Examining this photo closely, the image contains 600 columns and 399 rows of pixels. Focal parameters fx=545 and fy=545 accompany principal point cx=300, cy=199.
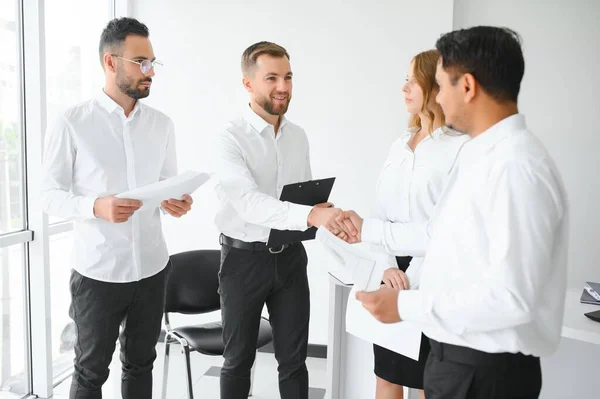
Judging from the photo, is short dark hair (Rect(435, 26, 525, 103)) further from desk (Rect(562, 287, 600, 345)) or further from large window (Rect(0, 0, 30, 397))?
large window (Rect(0, 0, 30, 397))

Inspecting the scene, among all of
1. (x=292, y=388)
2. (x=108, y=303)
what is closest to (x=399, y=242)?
(x=292, y=388)

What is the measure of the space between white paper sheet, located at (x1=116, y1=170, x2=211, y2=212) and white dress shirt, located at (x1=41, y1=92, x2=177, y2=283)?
206 mm

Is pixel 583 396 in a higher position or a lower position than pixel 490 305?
lower

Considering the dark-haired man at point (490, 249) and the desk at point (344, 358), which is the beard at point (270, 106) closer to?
the desk at point (344, 358)

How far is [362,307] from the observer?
1980 millimetres

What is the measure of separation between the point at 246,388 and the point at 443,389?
1228mm

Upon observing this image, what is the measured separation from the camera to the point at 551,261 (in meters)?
1.27

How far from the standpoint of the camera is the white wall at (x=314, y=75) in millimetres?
3742

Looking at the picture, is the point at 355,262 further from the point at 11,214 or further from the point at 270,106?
the point at 11,214

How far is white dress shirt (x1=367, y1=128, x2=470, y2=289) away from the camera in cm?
198

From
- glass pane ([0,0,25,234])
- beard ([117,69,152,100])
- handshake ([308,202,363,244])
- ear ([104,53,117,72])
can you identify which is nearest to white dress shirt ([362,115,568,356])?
handshake ([308,202,363,244])

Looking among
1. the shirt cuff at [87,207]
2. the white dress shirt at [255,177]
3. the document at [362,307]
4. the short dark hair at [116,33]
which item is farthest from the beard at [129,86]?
the document at [362,307]

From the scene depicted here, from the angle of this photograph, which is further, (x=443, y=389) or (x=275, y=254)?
(x=275, y=254)

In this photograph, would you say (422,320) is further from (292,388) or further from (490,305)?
(292,388)
